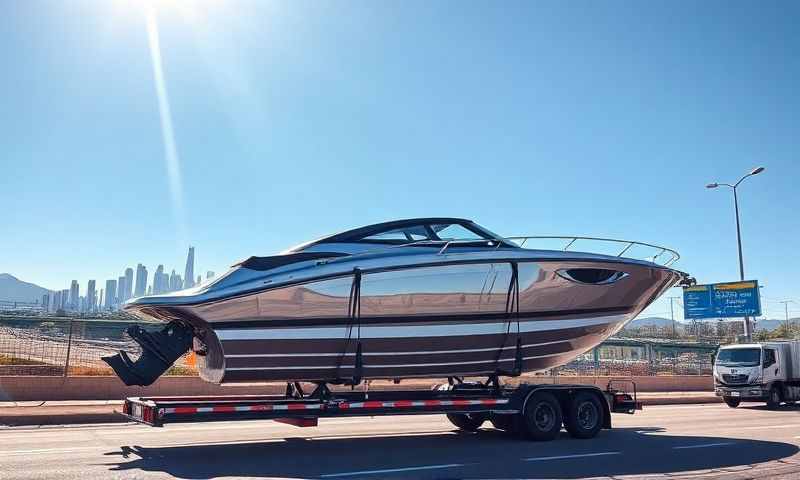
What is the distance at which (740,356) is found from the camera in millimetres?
22016

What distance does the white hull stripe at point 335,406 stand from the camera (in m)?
9.27

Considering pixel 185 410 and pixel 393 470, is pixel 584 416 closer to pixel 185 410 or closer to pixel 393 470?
pixel 393 470

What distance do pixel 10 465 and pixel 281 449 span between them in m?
3.54

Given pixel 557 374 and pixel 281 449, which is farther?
pixel 557 374

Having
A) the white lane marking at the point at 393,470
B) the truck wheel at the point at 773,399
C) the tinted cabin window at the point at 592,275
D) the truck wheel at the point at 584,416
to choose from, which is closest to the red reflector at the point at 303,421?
the white lane marking at the point at 393,470

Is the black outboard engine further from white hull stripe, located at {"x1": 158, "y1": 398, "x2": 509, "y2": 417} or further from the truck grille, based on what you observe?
the truck grille

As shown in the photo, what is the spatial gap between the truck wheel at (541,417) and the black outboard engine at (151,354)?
5.64 m

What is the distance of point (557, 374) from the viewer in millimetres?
24578

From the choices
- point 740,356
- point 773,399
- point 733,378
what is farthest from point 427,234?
point 773,399

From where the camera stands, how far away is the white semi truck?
69.6ft

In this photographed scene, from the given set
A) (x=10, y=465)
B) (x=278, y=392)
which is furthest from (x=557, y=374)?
(x=10, y=465)

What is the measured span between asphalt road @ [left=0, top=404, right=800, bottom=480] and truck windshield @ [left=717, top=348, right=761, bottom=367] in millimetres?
7807

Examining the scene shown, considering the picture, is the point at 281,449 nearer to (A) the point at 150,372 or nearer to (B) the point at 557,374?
(A) the point at 150,372

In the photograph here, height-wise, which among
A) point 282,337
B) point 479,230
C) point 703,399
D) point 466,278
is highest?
point 479,230
